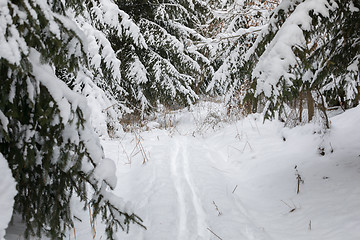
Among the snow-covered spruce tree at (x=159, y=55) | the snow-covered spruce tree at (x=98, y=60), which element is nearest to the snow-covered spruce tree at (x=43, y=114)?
the snow-covered spruce tree at (x=98, y=60)

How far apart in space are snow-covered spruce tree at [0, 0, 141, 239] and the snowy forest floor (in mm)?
675

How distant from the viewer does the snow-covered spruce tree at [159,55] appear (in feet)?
26.1

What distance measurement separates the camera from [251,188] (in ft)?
11.4

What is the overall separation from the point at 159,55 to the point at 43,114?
7.57m

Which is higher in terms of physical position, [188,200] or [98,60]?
[98,60]

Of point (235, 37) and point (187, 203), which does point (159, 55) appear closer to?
point (235, 37)

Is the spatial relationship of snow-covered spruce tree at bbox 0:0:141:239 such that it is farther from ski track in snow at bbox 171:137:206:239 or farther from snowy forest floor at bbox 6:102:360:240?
ski track in snow at bbox 171:137:206:239

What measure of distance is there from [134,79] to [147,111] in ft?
7.65

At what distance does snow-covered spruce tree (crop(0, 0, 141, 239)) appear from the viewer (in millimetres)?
1159

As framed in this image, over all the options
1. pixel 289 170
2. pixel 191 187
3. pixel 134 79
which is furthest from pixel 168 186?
pixel 134 79

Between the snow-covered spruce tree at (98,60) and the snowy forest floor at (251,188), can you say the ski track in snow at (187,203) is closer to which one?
the snowy forest floor at (251,188)

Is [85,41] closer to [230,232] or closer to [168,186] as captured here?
[230,232]

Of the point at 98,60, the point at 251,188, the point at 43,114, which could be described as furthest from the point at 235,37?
the point at 43,114

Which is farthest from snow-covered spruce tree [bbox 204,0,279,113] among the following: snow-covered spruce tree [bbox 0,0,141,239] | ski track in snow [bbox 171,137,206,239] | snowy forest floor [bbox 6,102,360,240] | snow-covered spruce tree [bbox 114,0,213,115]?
snow-covered spruce tree [bbox 0,0,141,239]
